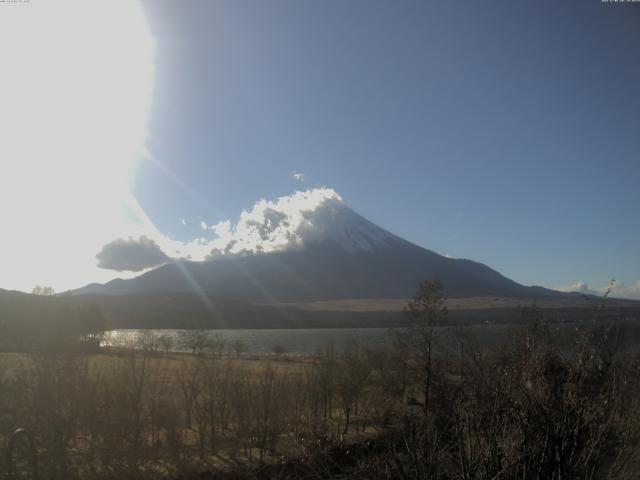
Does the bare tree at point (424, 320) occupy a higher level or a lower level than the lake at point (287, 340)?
higher

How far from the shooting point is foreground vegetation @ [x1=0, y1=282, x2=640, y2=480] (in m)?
3.71

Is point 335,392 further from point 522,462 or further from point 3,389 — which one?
point 522,462

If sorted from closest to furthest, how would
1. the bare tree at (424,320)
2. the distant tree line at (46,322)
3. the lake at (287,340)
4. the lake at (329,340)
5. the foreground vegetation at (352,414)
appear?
the foreground vegetation at (352,414)
the distant tree line at (46,322)
the lake at (329,340)
the lake at (287,340)
the bare tree at (424,320)

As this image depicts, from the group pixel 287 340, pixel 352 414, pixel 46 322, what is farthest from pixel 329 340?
pixel 287 340

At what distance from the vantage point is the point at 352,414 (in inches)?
872

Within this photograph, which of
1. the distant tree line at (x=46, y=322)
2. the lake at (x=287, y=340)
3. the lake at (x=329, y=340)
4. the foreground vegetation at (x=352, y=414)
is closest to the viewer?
the foreground vegetation at (x=352, y=414)

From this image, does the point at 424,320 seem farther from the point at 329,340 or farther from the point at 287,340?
the point at 287,340

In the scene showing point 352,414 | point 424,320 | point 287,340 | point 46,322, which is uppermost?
point 424,320

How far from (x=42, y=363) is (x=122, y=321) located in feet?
553

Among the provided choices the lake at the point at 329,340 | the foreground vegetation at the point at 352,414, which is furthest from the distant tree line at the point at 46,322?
the lake at the point at 329,340

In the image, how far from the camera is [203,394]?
659 inches

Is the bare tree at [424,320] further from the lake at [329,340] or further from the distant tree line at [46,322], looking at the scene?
the distant tree line at [46,322]

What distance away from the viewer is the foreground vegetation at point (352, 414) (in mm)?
3715

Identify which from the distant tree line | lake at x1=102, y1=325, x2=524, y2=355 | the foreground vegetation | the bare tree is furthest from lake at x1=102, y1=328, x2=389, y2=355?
the bare tree
